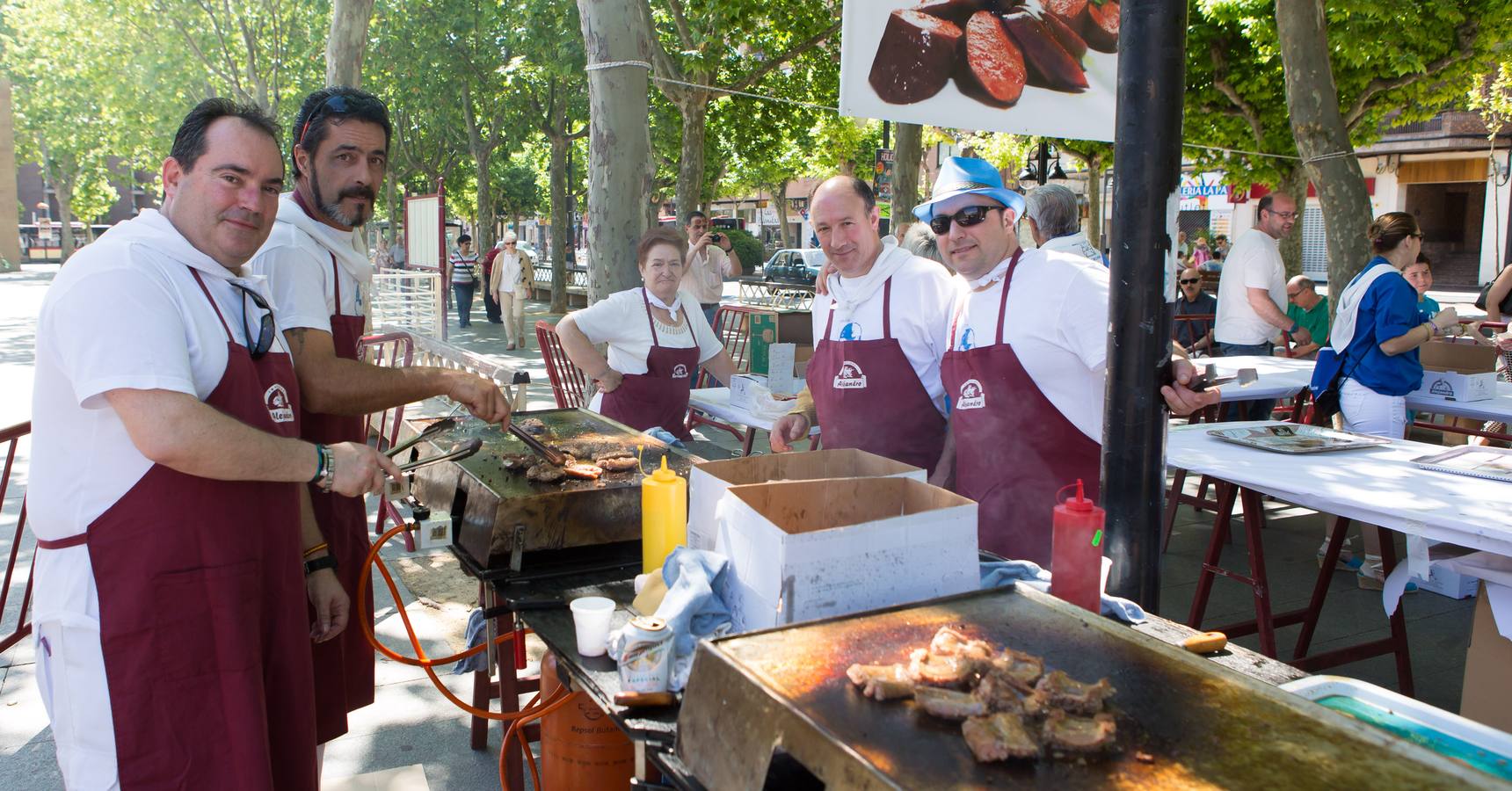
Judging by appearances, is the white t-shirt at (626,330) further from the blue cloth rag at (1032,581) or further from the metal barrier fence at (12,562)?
the blue cloth rag at (1032,581)

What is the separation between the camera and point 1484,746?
1.63 metres

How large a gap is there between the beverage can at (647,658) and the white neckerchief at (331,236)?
1.60 m

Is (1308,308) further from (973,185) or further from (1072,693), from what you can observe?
(1072,693)

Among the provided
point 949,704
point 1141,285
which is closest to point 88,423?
point 949,704

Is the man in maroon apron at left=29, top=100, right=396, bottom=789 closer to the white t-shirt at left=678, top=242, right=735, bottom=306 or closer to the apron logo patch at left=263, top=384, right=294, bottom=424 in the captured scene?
the apron logo patch at left=263, top=384, right=294, bottom=424

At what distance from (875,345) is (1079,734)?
7.23ft

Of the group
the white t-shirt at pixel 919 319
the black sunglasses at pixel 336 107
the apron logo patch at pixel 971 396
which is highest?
the black sunglasses at pixel 336 107

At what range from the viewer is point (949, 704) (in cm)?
151

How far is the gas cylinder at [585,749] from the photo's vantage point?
2.72 meters

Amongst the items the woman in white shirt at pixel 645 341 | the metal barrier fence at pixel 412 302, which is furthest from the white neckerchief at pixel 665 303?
the metal barrier fence at pixel 412 302

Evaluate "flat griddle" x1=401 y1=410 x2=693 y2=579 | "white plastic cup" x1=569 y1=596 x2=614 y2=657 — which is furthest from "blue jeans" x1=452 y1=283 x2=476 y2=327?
"white plastic cup" x1=569 y1=596 x2=614 y2=657

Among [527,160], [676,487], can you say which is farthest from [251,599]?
[527,160]

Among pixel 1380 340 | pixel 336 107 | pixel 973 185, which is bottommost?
pixel 1380 340

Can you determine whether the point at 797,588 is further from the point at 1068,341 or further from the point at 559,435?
the point at 559,435
